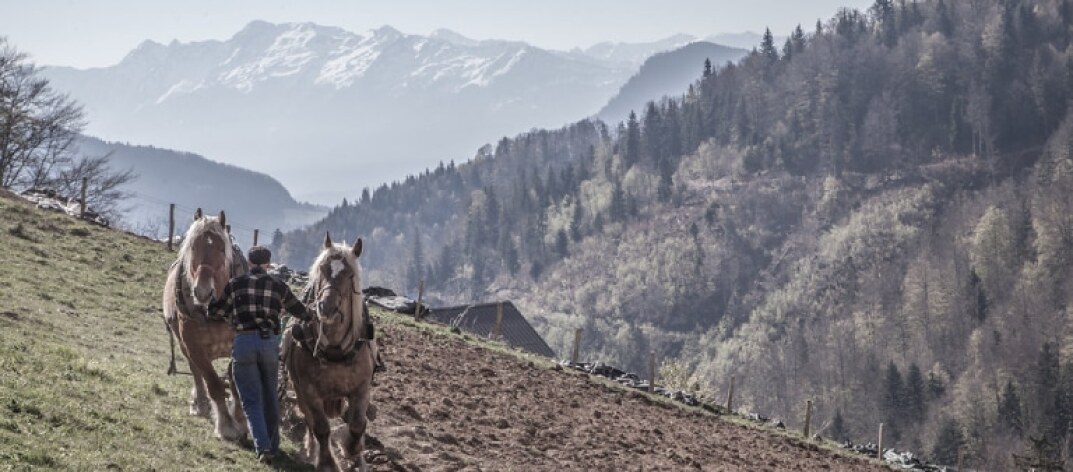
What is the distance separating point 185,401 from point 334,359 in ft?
14.0

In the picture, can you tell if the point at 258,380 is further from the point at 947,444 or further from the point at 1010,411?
the point at 1010,411

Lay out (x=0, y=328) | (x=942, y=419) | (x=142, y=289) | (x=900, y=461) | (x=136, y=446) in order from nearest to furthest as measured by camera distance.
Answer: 1. (x=136, y=446)
2. (x=0, y=328)
3. (x=142, y=289)
4. (x=900, y=461)
5. (x=942, y=419)

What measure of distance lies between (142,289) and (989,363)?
600 feet

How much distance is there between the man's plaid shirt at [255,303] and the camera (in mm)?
11945

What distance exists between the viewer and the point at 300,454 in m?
12.9

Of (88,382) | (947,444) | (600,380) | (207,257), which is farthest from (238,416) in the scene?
(947,444)

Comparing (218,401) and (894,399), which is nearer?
(218,401)

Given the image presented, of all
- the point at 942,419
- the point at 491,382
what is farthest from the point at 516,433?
the point at 942,419

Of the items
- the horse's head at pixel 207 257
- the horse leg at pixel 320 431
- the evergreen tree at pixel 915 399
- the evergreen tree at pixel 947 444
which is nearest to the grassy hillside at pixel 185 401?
the horse leg at pixel 320 431

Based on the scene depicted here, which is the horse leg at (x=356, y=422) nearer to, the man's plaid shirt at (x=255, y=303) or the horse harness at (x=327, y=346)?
the horse harness at (x=327, y=346)

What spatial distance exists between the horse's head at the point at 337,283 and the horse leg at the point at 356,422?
92 cm

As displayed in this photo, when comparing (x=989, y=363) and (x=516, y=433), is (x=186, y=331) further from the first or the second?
(x=989, y=363)

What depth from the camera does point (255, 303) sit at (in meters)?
11.9

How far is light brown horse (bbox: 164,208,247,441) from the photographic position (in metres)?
12.6
